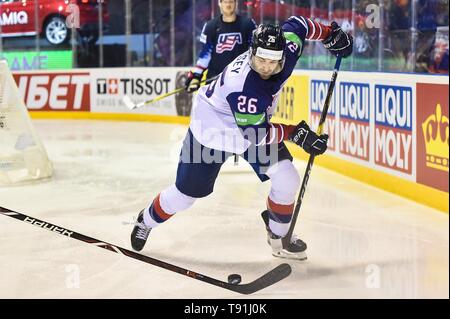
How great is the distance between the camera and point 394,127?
4.65 m

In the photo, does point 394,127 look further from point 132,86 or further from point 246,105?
point 132,86

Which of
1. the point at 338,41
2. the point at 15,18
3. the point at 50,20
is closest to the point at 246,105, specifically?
the point at 338,41

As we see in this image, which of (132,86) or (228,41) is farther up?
(228,41)

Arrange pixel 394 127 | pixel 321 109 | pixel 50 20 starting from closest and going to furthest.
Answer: pixel 394 127 → pixel 321 109 → pixel 50 20

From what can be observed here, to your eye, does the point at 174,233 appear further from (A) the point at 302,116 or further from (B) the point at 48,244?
(A) the point at 302,116

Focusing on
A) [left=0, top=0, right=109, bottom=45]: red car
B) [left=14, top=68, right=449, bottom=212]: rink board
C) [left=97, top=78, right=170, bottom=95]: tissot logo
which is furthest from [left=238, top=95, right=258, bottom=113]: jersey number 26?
[left=0, top=0, right=109, bottom=45]: red car

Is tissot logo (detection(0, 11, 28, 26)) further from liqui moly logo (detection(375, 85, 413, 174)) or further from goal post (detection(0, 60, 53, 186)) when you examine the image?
liqui moly logo (detection(375, 85, 413, 174))

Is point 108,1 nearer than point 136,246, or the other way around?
point 136,246

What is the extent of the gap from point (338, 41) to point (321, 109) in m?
2.45

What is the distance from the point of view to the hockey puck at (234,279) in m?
2.76

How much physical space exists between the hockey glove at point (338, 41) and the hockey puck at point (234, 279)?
42.8 inches

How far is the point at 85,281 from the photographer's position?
2.86 metres
